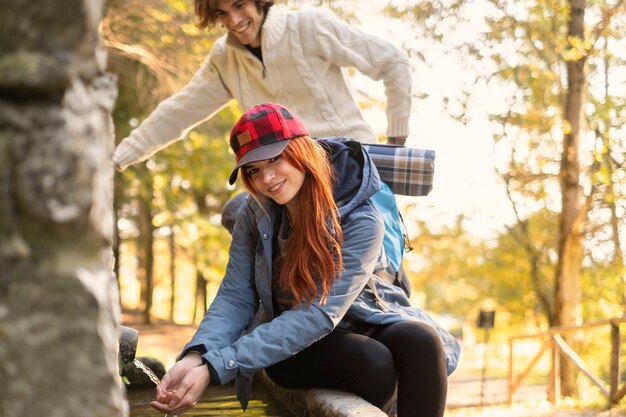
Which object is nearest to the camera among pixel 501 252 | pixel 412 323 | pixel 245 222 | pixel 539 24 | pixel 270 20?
pixel 412 323

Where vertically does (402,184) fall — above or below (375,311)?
above

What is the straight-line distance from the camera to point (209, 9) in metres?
3.42

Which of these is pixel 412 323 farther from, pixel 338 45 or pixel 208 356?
pixel 338 45

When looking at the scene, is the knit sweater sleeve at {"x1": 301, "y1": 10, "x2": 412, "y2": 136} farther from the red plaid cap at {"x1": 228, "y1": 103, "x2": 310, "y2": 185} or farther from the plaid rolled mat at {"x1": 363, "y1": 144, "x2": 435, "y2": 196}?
the red plaid cap at {"x1": 228, "y1": 103, "x2": 310, "y2": 185}

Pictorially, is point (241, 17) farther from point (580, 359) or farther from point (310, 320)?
point (580, 359)

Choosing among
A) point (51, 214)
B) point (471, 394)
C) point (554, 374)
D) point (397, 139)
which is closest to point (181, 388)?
point (51, 214)

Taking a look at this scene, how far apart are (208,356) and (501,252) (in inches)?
670

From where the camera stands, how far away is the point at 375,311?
2662 millimetres

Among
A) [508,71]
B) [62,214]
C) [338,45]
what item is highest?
[508,71]

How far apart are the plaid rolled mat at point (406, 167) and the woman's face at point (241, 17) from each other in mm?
875

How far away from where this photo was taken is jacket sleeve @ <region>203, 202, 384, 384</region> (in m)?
2.35

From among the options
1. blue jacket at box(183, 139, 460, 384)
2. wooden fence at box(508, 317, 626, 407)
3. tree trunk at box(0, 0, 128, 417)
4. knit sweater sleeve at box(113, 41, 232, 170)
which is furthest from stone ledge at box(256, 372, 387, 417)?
wooden fence at box(508, 317, 626, 407)

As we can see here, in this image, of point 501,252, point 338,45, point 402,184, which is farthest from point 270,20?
point 501,252

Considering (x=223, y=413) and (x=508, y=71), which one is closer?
(x=223, y=413)
